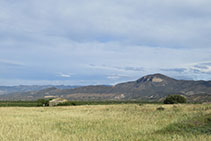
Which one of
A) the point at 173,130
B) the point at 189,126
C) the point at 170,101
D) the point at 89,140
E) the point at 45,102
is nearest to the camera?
the point at 89,140

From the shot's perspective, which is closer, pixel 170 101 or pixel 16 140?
pixel 16 140

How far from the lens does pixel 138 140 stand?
12203mm

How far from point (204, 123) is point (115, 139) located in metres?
8.57

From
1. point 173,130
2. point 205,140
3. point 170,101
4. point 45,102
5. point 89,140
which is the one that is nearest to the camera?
point 205,140

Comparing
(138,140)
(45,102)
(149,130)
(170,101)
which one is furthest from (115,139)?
(45,102)

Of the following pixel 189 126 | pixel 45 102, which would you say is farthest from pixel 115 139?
pixel 45 102

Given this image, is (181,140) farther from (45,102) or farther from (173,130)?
(45,102)

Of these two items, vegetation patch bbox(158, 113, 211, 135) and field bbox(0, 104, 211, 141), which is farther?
vegetation patch bbox(158, 113, 211, 135)

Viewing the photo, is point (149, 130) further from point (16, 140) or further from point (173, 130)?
point (16, 140)

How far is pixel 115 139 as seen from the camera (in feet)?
41.6

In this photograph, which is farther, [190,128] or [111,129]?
[111,129]

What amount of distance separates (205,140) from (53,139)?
7.47 metres

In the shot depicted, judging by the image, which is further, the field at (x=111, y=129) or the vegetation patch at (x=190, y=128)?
the vegetation patch at (x=190, y=128)

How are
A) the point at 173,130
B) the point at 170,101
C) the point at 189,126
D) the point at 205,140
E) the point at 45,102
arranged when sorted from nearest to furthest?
the point at 205,140 < the point at 173,130 < the point at 189,126 < the point at 170,101 < the point at 45,102
